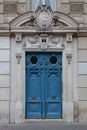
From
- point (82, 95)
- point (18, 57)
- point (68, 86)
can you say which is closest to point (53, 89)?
point (68, 86)

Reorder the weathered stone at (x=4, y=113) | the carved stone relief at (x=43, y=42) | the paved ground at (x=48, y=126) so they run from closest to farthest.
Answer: the paved ground at (x=48, y=126)
the weathered stone at (x=4, y=113)
the carved stone relief at (x=43, y=42)

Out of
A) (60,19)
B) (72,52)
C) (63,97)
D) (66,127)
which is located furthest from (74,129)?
(60,19)

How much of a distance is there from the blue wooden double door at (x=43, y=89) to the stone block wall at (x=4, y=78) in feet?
2.20

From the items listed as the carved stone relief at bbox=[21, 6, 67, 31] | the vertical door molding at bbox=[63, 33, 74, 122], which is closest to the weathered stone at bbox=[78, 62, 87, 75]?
the vertical door molding at bbox=[63, 33, 74, 122]

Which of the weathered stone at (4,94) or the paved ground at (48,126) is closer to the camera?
the paved ground at (48,126)

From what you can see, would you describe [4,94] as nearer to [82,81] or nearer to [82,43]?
[82,81]

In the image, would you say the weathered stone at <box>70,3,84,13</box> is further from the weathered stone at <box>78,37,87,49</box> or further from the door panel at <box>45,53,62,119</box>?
the door panel at <box>45,53,62,119</box>

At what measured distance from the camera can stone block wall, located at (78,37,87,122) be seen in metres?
14.6

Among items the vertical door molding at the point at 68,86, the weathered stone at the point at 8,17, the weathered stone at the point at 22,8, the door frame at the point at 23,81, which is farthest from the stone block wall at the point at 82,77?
the weathered stone at the point at 8,17

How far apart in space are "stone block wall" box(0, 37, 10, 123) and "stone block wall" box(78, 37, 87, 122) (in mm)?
2439

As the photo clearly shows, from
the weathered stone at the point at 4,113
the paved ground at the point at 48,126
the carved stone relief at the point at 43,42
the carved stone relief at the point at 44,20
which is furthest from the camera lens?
the carved stone relief at the point at 43,42

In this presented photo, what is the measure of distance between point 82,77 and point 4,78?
2.66 m

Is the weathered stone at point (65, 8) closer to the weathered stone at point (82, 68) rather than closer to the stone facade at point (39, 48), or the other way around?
the stone facade at point (39, 48)

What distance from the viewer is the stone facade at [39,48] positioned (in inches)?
577
